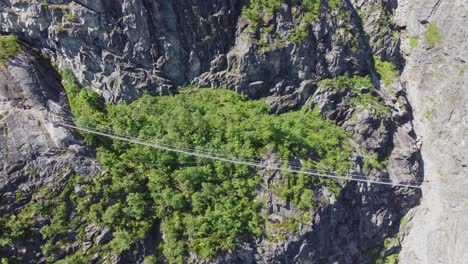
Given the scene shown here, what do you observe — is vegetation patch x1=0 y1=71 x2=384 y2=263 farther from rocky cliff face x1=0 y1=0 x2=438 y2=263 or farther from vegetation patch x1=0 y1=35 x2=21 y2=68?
vegetation patch x1=0 y1=35 x2=21 y2=68

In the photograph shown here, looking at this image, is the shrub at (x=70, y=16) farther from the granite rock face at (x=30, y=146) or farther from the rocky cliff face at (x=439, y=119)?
the rocky cliff face at (x=439, y=119)

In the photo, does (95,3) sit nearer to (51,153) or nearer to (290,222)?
(51,153)

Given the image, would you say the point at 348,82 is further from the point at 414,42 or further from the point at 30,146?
the point at 30,146

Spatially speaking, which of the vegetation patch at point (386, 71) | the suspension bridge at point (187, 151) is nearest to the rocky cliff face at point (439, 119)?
the vegetation patch at point (386, 71)

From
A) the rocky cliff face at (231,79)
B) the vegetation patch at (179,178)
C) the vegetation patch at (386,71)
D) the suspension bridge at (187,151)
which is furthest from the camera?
the vegetation patch at (386,71)

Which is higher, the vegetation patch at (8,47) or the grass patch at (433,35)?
the grass patch at (433,35)

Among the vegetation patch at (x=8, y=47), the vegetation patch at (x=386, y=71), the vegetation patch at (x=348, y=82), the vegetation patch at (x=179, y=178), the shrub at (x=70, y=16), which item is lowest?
the vegetation patch at (x=179, y=178)

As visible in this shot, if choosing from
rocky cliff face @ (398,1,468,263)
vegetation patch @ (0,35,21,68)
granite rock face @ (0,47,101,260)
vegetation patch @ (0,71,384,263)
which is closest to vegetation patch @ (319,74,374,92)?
vegetation patch @ (0,71,384,263)
